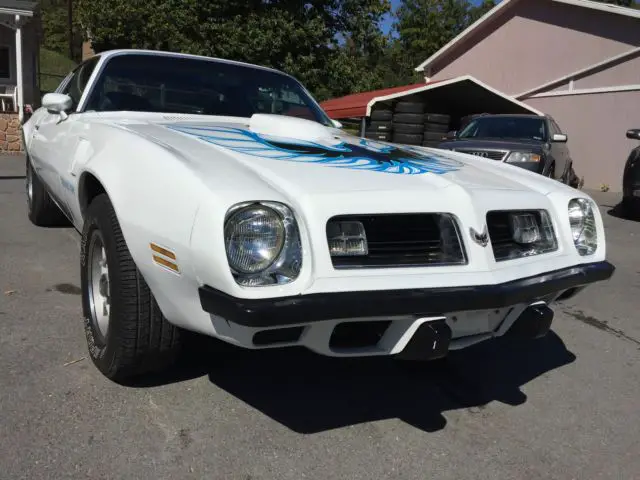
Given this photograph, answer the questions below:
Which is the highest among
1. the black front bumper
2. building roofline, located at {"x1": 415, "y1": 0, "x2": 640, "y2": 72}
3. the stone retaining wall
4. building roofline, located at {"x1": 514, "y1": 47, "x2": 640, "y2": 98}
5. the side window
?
building roofline, located at {"x1": 415, "y1": 0, "x2": 640, "y2": 72}

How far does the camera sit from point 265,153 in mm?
2574

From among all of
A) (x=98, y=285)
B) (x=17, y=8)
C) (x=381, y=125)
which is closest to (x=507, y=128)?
(x=381, y=125)

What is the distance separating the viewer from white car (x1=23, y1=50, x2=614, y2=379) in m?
2.03

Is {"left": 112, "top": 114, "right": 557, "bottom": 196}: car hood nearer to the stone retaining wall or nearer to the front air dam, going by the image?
the front air dam

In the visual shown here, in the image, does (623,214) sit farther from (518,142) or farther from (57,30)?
(57,30)

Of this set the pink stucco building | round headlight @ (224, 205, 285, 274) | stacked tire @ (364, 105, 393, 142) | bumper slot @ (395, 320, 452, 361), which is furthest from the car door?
the pink stucco building

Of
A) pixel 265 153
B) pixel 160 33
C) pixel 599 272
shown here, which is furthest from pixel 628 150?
pixel 160 33

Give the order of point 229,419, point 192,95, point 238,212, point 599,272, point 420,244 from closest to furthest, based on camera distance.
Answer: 1. point 238,212
2. point 420,244
3. point 229,419
4. point 599,272
5. point 192,95

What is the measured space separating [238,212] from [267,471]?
3.01 feet

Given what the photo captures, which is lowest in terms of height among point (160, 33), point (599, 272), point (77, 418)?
point (77, 418)

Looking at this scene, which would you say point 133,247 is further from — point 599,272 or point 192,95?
point 599,272

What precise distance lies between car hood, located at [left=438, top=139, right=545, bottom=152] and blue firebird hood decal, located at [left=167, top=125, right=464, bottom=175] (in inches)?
219

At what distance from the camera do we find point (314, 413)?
258cm

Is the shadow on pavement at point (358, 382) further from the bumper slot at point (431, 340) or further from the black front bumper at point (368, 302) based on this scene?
the black front bumper at point (368, 302)
